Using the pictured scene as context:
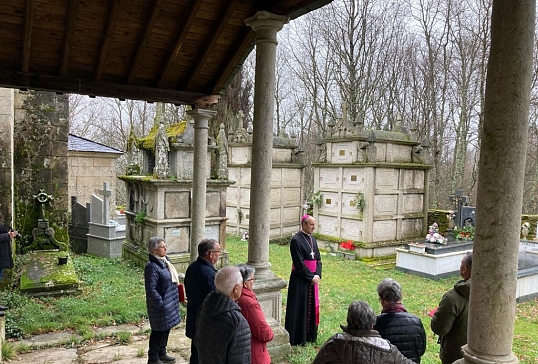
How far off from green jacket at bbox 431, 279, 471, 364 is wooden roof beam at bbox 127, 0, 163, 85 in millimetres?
4121

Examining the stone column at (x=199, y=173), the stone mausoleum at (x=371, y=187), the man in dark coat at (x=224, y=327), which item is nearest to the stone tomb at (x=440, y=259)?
the stone mausoleum at (x=371, y=187)

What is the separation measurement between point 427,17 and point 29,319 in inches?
764

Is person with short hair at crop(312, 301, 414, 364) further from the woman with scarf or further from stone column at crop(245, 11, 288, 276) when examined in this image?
stone column at crop(245, 11, 288, 276)

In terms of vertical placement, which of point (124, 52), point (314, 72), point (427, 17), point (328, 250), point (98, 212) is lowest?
point (328, 250)

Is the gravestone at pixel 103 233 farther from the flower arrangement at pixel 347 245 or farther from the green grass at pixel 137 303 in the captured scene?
the flower arrangement at pixel 347 245

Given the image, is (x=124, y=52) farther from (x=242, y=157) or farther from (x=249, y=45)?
(x=242, y=157)

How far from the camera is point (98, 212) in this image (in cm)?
1160

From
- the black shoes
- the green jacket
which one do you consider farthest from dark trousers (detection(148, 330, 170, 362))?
the green jacket

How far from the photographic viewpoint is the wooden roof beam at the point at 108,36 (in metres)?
4.52

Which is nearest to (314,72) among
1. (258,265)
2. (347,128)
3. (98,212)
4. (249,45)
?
(347,128)

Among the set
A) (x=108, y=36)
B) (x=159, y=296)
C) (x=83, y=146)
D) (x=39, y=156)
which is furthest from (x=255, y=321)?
(x=83, y=146)

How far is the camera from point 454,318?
3.07m

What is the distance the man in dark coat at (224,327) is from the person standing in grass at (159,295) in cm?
144

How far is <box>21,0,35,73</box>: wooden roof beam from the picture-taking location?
14.1ft
